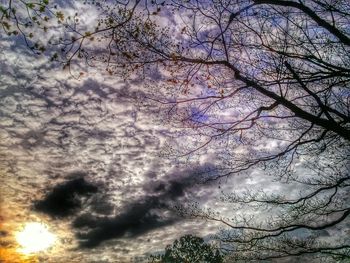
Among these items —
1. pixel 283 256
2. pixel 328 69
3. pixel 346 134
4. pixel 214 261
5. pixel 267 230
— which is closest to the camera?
pixel 346 134

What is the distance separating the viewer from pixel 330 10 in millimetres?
5953

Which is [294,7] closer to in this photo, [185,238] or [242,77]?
[242,77]

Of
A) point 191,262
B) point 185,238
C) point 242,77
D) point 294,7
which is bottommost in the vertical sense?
point 242,77

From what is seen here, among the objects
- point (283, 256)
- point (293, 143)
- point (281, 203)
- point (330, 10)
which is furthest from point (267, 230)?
point (330, 10)

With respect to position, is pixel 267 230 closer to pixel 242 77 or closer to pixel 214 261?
pixel 242 77

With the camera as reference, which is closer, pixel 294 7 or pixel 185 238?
pixel 294 7

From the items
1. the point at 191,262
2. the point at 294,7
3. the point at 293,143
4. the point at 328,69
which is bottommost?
the point at 293,143

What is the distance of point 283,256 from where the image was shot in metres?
9.26

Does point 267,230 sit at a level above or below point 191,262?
below

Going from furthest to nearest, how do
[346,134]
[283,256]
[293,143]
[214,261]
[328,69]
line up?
[214,261], [283,256], [293,143], [328,69], [346,134]

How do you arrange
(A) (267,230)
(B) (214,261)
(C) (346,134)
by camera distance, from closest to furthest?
(C) (346,134), (A) (267,230), (B) (214,261)

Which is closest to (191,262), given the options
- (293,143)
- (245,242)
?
(245,242)

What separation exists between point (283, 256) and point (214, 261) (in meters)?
30.6

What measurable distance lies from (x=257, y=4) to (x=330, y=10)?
4.48ft
